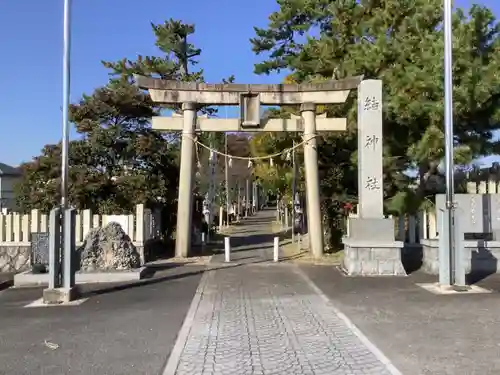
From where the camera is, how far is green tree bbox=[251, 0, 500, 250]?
14.5 metres

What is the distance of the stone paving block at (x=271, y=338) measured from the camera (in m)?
5.91

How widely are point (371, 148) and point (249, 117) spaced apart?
16.0 feet

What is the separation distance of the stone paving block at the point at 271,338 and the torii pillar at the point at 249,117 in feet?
21.3

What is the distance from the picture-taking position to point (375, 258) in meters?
13.1

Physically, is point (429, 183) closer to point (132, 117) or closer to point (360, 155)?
point (360, 155)

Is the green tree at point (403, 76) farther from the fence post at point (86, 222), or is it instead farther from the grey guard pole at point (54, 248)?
the grey guard pole at point (54, 248)

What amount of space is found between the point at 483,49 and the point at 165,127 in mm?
9347

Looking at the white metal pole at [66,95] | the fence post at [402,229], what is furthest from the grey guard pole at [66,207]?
the fence post at [402,229]

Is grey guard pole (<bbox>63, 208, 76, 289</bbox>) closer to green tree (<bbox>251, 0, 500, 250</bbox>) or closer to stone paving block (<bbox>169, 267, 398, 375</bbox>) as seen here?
stone paving block (<bbox>169, 267, 398, 375</bbox>)

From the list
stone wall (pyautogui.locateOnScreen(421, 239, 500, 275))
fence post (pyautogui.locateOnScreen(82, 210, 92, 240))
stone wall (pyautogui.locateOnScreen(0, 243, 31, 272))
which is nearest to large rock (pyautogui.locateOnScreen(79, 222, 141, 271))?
fence post (pyautogui.locateOnScreen(82, 210, 92, 240))

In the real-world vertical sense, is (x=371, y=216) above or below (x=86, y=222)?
above

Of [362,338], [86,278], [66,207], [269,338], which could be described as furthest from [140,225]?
[362,338]

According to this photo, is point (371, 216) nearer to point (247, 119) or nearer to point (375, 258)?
point (375, 258)

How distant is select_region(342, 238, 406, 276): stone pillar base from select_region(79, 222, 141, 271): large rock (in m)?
5.32
